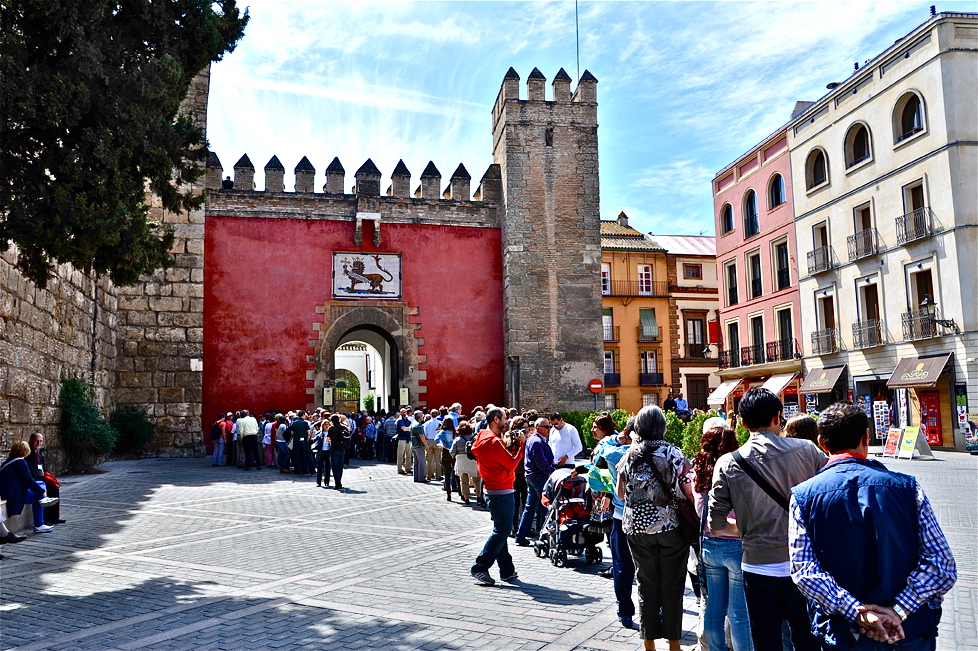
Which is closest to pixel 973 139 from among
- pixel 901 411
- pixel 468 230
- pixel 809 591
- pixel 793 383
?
pixel 901 411

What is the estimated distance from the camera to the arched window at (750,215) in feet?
94.3

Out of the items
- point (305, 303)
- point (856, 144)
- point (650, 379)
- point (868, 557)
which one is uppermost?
point (856, 144)

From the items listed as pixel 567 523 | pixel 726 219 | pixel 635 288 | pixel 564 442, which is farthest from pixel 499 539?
pixel 635 288

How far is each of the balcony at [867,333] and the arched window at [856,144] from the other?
4948 mm

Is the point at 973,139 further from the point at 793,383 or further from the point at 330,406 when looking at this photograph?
the point at 330,406

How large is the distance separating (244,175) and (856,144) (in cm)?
1828

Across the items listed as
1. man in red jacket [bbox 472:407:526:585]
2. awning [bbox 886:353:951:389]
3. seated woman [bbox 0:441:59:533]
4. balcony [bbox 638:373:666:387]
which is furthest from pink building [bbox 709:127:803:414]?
seated woman [bbox 0:441:59:533]

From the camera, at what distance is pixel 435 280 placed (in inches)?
832

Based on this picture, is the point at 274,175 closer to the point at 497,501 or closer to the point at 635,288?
the point at 497,501

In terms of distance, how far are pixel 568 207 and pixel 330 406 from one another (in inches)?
332

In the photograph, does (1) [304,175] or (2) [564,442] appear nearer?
(2) [564,442]

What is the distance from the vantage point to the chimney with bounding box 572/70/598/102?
21469 mm

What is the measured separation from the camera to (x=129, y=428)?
17156mm

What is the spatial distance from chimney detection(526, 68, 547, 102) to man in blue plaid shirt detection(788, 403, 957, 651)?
19844 millimetres
